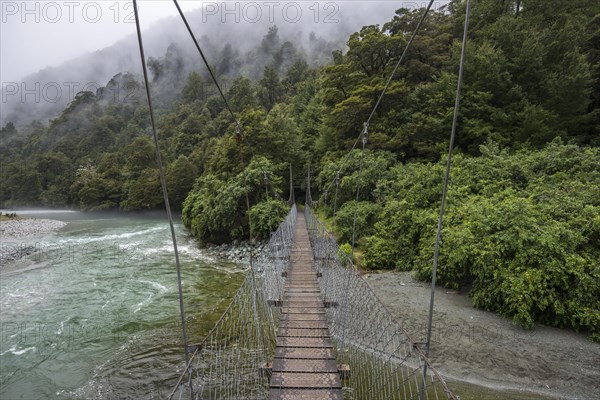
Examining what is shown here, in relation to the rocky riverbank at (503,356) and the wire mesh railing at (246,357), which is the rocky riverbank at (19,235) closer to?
the wire mesh railing at (246,357)

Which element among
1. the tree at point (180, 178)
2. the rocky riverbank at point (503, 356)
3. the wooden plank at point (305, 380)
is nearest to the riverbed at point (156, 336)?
the rocky riverbank at point (503, 356)

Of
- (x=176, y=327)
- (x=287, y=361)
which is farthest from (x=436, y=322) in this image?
(x=176, y=327)

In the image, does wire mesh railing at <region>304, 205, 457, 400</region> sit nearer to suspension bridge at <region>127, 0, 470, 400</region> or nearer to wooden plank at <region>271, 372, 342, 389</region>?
suspension bridge at <region>127, 0, 470, 400</region>

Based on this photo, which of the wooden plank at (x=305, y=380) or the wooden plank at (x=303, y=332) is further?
the wooden plank at (x=303, y=332)

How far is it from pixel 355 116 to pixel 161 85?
53.7 meters

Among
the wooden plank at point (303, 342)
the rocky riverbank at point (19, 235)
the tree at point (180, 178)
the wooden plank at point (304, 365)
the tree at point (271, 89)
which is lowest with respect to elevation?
the rocky riverbank at point (19, 235)

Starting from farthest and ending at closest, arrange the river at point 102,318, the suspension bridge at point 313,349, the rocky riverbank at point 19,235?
1. the rocky riverbank at point 19,235
2. the river at point 102,318
3. the suspension bridge at point 313,349

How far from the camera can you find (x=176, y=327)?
4652mm

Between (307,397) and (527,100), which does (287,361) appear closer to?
(307,397)

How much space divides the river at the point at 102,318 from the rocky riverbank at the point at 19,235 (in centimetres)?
Answer: 43

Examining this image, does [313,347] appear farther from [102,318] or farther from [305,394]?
[102,318]

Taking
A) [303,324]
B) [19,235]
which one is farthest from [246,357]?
[19,235]

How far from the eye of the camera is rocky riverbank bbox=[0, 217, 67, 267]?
30.4ft

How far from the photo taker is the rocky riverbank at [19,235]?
928 cm
